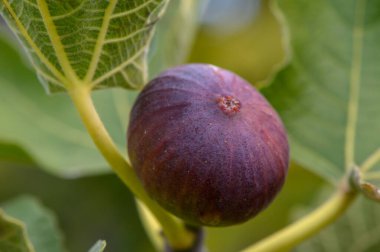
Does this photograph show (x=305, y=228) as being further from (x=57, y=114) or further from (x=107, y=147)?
(x=57, y=114)

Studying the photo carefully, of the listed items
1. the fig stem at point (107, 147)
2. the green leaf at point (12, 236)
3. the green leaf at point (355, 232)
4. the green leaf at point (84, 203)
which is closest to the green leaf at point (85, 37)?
the fig stem at point (107, 147)

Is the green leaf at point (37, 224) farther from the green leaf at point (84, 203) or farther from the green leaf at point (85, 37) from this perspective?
the green leaf at point (84, 203)

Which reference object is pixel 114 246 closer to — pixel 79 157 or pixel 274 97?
pixel 79 157

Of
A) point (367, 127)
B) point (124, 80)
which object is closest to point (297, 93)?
point (367, 127)

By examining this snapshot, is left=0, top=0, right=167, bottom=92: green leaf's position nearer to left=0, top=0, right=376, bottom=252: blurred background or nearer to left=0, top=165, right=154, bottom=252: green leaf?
left=0, top=0, right=376, bottom=252: blurred background

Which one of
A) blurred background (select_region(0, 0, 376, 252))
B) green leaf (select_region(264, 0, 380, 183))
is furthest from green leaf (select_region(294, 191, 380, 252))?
green leaf (select_region(264, 0, 380, 183))

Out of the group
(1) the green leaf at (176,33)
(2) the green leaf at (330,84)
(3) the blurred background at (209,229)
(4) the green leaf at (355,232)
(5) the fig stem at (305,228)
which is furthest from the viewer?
(3) the blurred background at (209,229)

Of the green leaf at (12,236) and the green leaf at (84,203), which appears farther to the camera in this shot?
the green leaf at (84,203)
